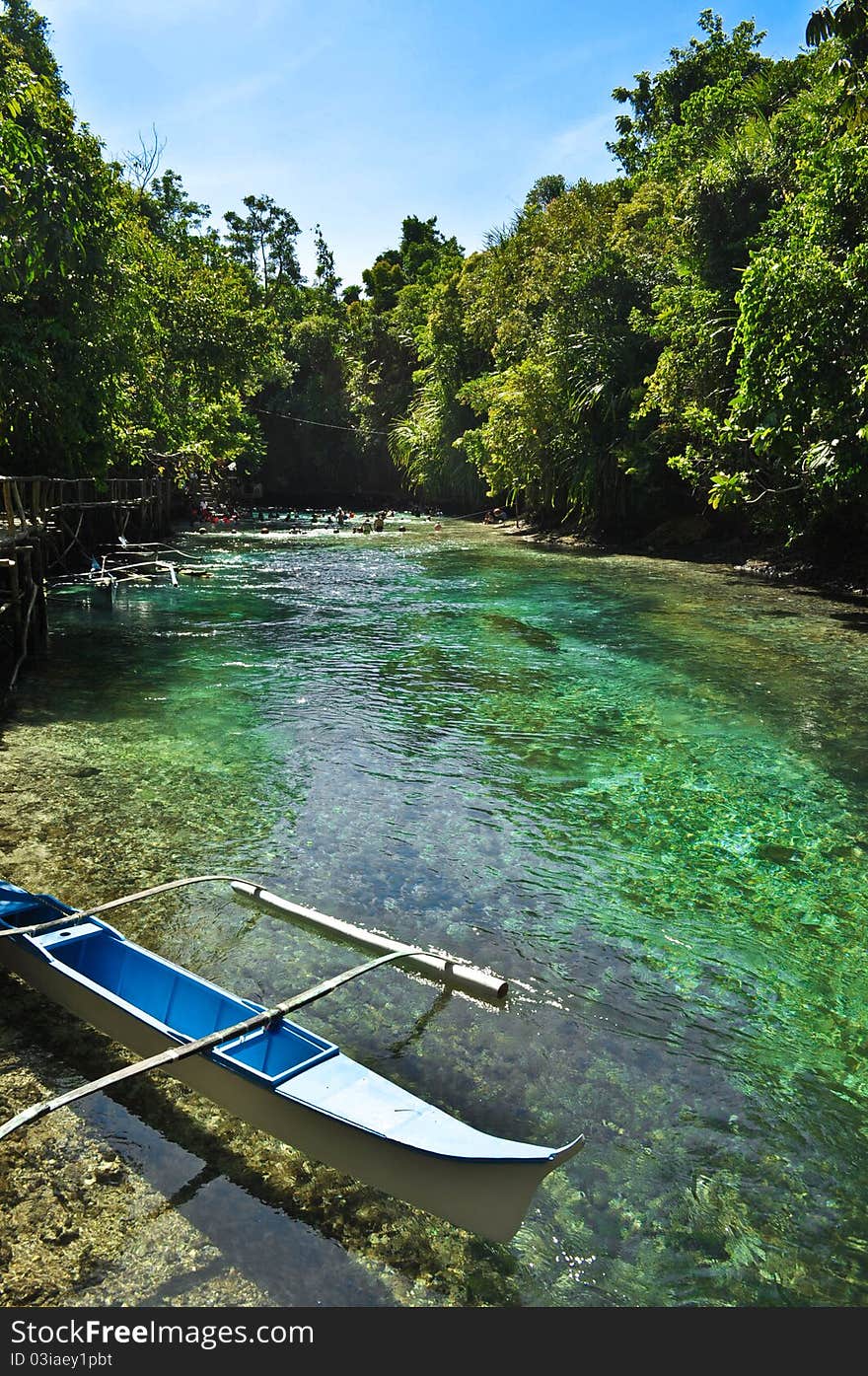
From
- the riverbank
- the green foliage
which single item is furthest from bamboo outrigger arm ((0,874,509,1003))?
the riverbank

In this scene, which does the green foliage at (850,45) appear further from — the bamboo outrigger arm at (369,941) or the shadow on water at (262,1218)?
the shadow on water at (262,1218)

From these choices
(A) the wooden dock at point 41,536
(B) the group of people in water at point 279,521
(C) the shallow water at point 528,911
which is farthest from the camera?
(B) the group of people in water at point 279,521

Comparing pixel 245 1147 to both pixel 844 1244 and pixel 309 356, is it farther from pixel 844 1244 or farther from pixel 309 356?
pixel 309 356

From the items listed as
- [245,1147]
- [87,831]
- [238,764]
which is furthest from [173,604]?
[245,1147]

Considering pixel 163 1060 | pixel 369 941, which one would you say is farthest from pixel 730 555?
pixel 163 1060

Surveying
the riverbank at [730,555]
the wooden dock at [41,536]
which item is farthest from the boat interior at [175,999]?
the riverbank at [730,555]

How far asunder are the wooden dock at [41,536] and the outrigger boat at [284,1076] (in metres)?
9.42

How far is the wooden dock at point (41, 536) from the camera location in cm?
1609

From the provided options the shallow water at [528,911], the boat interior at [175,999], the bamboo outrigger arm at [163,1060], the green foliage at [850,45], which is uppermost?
the green foliage at [850,45]

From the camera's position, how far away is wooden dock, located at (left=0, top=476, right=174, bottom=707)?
52.8 ft

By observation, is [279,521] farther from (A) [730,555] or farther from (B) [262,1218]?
(B) [262,1218]

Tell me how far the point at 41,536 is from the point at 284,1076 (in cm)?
1698

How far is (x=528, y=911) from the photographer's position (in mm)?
7934

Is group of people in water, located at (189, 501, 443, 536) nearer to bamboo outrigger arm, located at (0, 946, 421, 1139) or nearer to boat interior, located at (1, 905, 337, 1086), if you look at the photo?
boat interior, located at (1, 905, 337, 1086)
